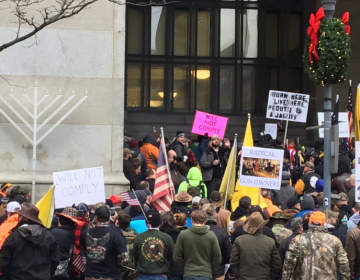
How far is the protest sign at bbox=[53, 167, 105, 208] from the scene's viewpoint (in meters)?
11.0

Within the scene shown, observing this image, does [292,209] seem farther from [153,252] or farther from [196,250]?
[153,252]

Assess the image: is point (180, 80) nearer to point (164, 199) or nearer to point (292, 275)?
point (164, 199)

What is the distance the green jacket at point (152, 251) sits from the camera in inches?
352

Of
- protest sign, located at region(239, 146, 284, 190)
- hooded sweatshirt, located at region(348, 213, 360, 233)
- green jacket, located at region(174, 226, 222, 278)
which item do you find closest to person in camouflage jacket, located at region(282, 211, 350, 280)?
green jacket, located at region(174, 226, 222, 278)

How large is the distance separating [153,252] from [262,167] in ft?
13.6

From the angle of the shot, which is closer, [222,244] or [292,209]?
[222,244]

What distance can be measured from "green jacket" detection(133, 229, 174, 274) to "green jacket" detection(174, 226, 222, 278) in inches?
7.0

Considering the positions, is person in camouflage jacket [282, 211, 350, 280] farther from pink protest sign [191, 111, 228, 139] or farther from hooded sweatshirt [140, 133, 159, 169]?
pink protest sign [191, 111, 228, 139]

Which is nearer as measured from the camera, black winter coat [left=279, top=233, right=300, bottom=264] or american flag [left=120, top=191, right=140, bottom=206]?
black winter coat [left=279, top=233, right=300, bottom=264]

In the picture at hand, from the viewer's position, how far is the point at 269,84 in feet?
90.5

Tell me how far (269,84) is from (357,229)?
1874cm

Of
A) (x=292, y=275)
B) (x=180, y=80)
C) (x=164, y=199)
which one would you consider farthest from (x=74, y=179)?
(x=180, y=80)

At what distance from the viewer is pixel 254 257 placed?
880 cm

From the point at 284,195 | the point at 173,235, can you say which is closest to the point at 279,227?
the point at 173,235
